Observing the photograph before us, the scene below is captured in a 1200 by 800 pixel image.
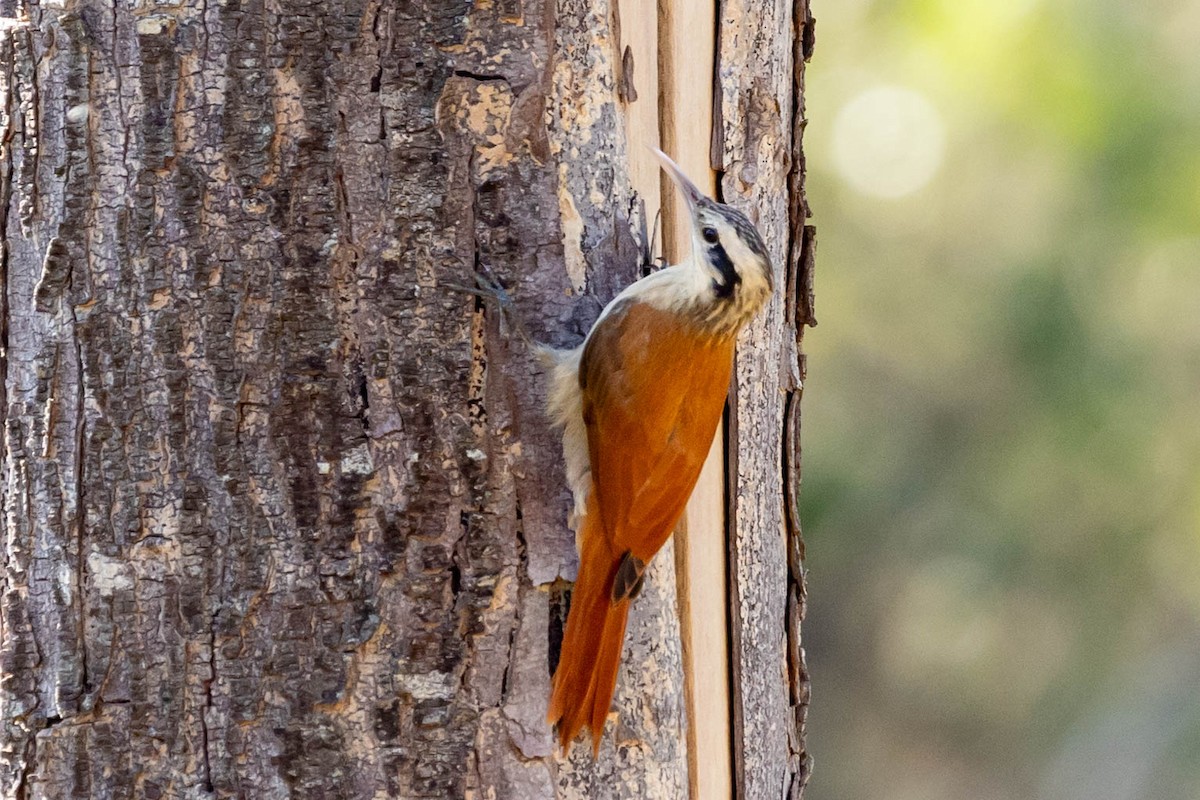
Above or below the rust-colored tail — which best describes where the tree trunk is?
above

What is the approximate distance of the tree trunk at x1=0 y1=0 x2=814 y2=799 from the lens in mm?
1812

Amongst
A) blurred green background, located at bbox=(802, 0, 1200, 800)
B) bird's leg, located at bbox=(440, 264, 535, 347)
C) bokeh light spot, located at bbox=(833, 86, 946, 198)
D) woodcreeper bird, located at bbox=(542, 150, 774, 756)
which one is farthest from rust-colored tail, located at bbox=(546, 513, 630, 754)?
bokeh light spot, located at bbox=(833, 86, 946, 198)

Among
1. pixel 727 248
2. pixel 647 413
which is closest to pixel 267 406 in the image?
pixel 647 413

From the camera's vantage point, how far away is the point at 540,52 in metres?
1.97

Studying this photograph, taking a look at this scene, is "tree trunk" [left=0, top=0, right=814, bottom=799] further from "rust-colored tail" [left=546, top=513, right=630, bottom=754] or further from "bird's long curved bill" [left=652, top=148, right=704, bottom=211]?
"bird's long curved bill" [left=652, top=148, right=704, bottom=211]

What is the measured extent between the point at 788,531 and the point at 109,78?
1402mm

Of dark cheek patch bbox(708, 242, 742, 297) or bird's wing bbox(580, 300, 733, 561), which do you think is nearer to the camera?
bird's wing bbox(580, 300, 733, 561)

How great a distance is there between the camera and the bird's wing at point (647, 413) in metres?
2.11

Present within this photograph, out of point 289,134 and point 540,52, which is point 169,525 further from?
point 540,52

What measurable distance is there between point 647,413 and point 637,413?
27 mm

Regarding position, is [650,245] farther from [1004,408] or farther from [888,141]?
[1004,408]

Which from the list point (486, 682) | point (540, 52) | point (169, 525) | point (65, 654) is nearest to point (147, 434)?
point (169, 525)

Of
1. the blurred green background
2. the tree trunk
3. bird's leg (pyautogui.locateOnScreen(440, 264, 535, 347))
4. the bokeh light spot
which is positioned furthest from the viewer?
the bokeh light spot

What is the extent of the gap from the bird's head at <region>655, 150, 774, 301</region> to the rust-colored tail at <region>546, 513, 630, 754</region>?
62 centimetres
